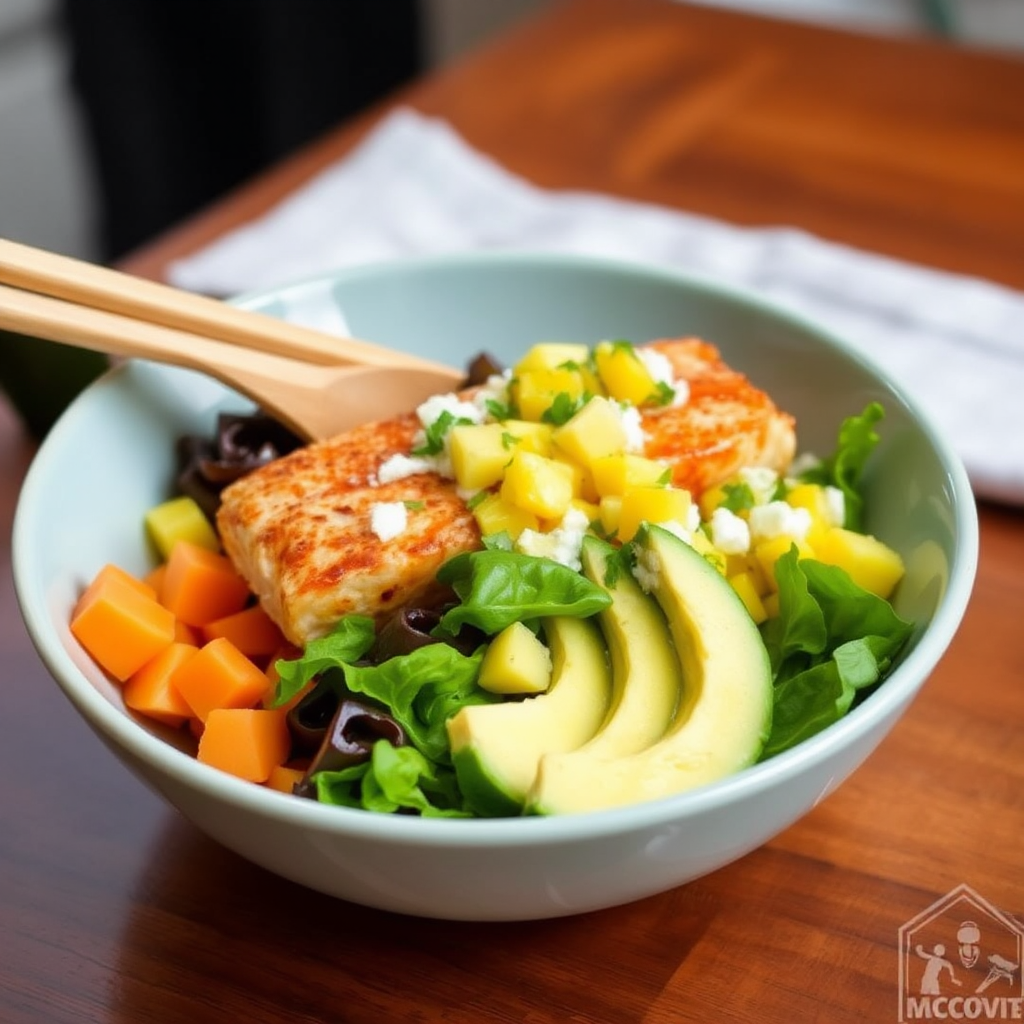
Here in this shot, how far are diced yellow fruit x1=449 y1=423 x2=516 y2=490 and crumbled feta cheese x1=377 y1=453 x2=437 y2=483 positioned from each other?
7 centimetres

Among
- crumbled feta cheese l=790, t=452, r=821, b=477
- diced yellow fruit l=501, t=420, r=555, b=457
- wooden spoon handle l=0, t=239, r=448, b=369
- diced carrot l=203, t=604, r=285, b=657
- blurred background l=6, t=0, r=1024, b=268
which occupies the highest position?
wooden spoon handle l=0, t=239, r=448, b=369

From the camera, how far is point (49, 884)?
150 centimetres

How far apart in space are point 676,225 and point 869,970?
6.19 feet

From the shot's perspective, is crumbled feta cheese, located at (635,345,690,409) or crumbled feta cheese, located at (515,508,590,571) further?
crumbled feta cheese, located at (635,345,690,409)

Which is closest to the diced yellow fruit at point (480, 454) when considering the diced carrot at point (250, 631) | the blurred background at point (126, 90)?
the diced carrot at point (250, 631)

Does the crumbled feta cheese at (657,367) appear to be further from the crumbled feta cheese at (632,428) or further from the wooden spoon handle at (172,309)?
the wooden spoon handle at (172,309)

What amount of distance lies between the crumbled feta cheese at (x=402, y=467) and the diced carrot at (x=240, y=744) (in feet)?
1.35

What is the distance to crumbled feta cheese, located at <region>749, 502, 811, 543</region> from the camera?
1.64 m

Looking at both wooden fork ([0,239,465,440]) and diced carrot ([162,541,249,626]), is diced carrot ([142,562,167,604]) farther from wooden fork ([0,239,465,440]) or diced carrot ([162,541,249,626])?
wooden fork ([0,239,465,440])

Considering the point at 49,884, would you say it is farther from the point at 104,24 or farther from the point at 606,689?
the point at 104,24

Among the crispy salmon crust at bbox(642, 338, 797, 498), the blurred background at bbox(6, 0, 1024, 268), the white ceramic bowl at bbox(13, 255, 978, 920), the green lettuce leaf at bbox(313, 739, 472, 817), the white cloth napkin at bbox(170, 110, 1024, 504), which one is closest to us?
the white ceramic bowl at bbox(13, 255, 978, 920)

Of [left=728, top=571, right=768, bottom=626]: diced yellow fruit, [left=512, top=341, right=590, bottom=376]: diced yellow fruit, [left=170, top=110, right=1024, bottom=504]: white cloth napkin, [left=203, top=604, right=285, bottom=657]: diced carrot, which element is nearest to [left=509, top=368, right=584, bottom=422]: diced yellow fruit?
[left=512, top=341, right=590, bottom=376]: diced yellow fruit

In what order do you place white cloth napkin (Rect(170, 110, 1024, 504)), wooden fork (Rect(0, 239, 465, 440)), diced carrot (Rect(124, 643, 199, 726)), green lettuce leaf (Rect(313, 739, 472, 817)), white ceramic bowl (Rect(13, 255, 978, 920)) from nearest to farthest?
white ceramic bowl (Rect(13, 255, 978, 920)), green lettuce leaf (Rect(313, 739, 472, 817)), diced carrot (Rect(124, 643, 199, 726)), wooden fork (Rect(0, 239, 465, 440)), white cloth napkin (Rect(170, 110, 1024, 504))

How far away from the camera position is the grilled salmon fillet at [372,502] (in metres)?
1.59
